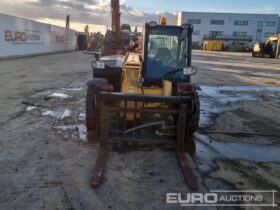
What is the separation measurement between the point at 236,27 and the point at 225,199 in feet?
280

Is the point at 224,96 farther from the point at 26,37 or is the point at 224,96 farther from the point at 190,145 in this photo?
the point at 26,37

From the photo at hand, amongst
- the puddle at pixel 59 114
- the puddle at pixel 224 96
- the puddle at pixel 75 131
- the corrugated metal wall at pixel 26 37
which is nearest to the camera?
the puddle at pixel 75 131

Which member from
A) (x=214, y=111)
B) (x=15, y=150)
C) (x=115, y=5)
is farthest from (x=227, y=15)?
(x=15, y=150)

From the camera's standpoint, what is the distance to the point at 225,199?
156 inches

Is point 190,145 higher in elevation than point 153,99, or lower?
lower

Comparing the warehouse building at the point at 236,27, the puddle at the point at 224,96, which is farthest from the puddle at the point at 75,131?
the warehouse building at the point at 236,27

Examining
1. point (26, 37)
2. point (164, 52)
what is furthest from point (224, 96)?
point (26, 37)

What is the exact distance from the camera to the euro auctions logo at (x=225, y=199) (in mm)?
3879

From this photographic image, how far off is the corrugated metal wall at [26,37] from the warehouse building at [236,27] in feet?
174

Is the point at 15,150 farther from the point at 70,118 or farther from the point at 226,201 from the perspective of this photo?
the point at 226,201

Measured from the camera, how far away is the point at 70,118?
745cm

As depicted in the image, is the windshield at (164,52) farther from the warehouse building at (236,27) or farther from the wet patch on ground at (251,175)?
the warehouse building at (236,27)

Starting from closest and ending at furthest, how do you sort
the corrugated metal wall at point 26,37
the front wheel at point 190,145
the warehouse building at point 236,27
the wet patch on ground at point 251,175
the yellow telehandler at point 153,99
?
the wet patch on ground at point 251,175 < the yellow telehandler at point 153,99 < the front wheel at point 190,145 < the corrugated metal wall at point 26,37 < the warehouse building at point 236,27

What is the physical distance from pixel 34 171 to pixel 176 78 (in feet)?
11.4
